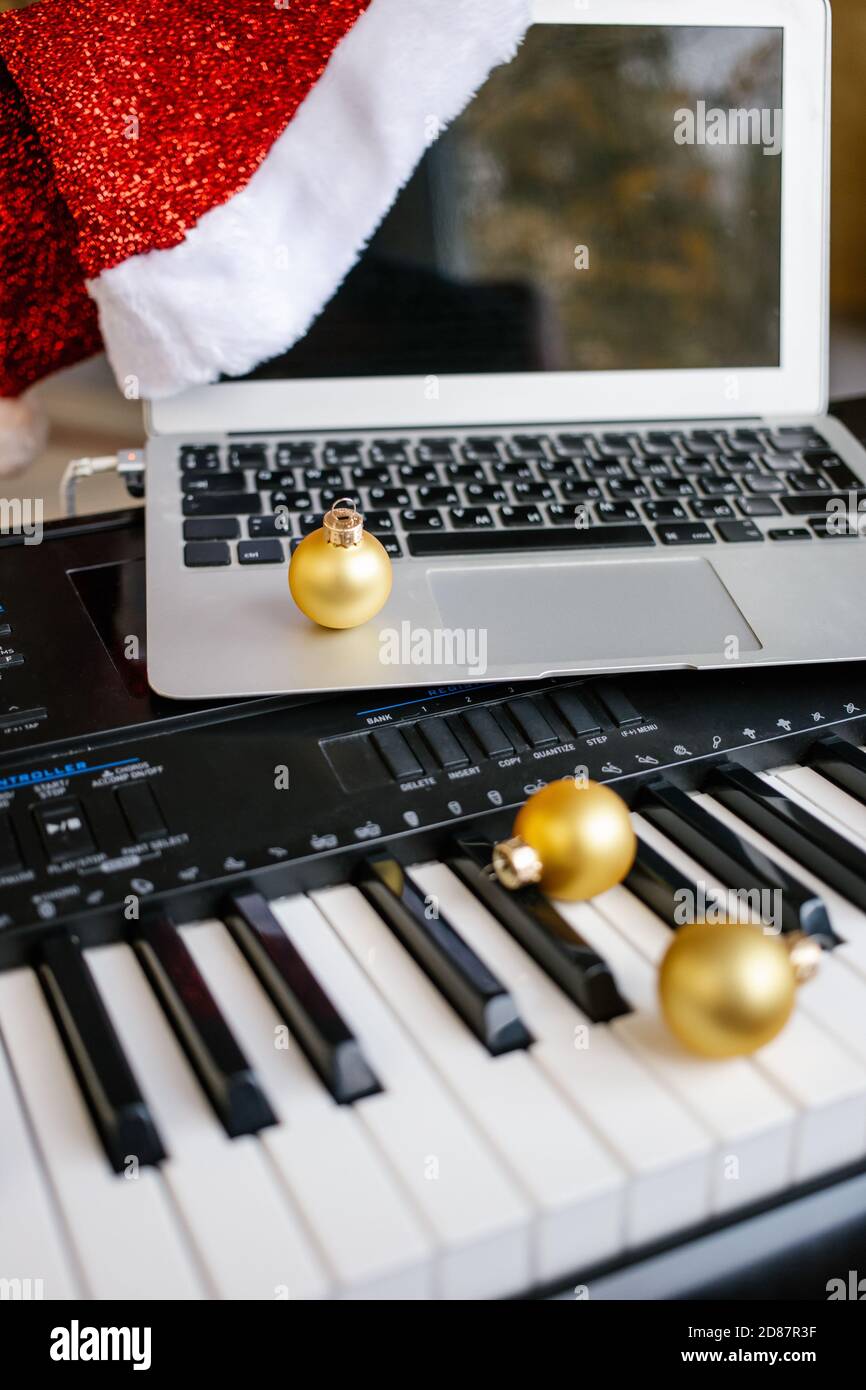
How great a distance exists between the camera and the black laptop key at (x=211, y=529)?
694 mm

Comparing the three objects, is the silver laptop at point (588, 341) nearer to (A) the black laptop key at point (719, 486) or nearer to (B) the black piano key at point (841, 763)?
(A) the black laptop key at point (719, 486)

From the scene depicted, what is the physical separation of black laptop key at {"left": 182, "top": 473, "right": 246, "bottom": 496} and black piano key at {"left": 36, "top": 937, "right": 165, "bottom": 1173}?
34cm

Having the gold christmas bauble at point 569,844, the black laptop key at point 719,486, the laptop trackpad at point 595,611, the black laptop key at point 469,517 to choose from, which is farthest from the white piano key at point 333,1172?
the black laptop key at point 719,486

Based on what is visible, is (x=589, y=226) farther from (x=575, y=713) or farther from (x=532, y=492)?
(x=575, y=713)

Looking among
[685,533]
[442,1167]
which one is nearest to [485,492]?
[685,533]

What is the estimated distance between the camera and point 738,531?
2.33ft

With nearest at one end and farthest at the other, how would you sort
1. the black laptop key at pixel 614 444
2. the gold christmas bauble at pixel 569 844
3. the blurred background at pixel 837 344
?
the gold christmas bauble at pixel 569 844 → the black laptop key at pixel 614 444 → the blurred background at pixel 837 344

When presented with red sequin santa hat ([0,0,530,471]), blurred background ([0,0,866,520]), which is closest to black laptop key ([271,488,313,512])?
red sequin santa hat ([0,0,530,471])

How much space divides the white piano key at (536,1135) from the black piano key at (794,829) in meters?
0.17

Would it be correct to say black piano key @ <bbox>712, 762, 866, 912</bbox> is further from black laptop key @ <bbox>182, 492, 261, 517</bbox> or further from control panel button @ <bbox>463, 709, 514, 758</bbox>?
black laptop key @ <bbox>182, 492, 261, 517</bbox>

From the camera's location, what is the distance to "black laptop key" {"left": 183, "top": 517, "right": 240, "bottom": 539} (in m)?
0.69

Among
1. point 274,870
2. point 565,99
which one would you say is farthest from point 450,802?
point 565,99

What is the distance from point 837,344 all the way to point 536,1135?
3.76 ft
